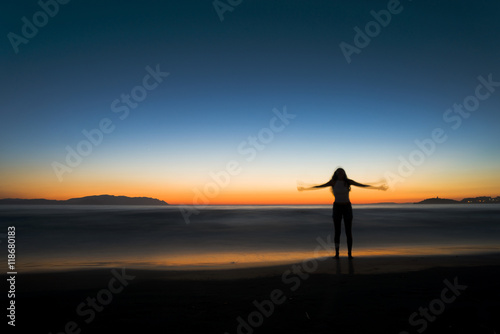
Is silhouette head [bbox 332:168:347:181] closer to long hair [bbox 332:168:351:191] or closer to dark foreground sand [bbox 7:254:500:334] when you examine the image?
long hair [bbox 332:168:351:191]

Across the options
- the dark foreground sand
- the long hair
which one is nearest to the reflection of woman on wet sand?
the long hair

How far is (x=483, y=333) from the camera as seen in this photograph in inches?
155

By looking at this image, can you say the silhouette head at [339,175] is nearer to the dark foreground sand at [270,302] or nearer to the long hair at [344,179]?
the long hair at [344,179]

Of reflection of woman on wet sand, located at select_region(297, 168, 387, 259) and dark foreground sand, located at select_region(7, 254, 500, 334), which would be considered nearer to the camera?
dark foreground sand, located at select_region(7, 254, 500, 334)

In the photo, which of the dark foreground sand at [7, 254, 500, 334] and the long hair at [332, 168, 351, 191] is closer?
the dark foreground sand at [7, 254, 500, 334]

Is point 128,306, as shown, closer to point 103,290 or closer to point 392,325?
point 103,290

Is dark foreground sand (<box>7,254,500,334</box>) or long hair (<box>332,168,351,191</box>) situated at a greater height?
long hair (<box>332,168,351,191</box>)

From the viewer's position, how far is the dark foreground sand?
166 inches

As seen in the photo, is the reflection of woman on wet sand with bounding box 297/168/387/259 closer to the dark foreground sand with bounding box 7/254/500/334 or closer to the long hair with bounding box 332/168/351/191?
the long hair with bounding box 332/168/351/191

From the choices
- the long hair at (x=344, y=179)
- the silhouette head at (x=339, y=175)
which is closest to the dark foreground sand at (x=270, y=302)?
the long hair at (x=344, y=179)

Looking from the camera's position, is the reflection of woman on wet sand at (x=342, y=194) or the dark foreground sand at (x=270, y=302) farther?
the reflection of woman on wet sand at (x=342, y=194)

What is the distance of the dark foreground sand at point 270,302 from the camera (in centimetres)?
422

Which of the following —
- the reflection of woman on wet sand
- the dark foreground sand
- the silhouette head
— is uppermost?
the silhouette head

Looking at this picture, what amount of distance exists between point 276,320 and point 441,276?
4.61m
